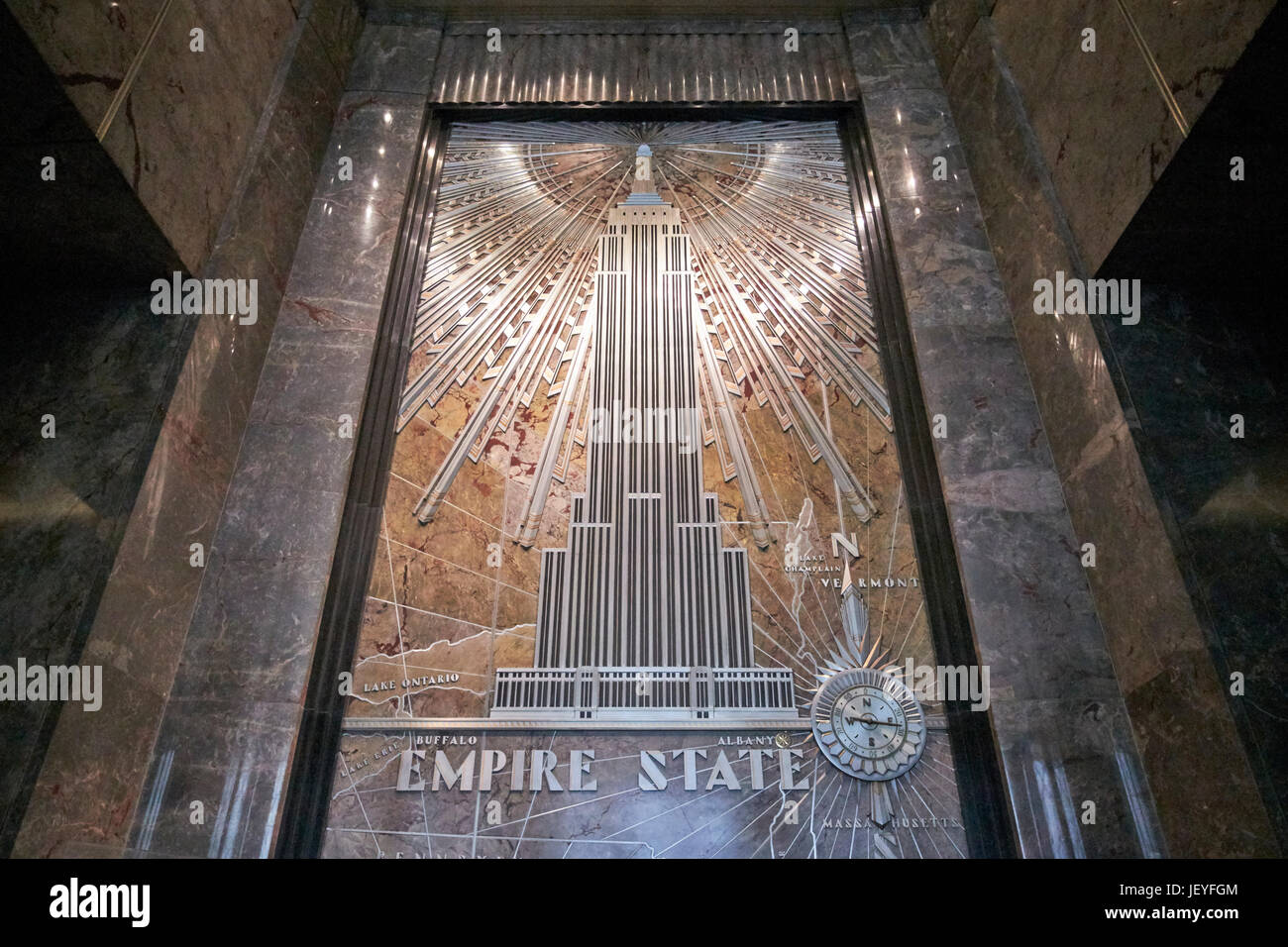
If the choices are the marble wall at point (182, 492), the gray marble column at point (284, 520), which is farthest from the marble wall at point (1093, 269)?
the marble wall at point (182, 492)

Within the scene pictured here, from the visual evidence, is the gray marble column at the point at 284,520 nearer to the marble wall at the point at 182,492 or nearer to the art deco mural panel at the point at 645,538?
the marble wall at the point at 182,492

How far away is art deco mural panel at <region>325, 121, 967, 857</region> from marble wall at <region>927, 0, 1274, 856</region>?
74 centimetres

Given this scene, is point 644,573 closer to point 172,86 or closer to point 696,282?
point 696,282

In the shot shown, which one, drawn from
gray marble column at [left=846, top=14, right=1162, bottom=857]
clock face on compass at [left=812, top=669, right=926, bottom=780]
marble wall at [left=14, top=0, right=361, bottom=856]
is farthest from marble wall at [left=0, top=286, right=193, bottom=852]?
gray marble column at [left=846, top=14, right=1162, bottom=857]

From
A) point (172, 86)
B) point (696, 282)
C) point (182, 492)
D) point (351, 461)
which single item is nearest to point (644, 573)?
point (351, 461)

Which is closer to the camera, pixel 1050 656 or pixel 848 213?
pixel 1050 656

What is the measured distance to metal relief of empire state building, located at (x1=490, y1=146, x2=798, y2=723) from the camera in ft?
12.5

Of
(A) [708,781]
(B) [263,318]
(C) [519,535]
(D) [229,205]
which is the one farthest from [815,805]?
(D) [229,205]

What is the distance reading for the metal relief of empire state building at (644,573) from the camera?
3.82 m

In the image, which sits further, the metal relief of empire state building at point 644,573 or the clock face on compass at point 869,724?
the metal relief of empire state building at point 644,573

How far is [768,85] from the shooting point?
569 centimetres

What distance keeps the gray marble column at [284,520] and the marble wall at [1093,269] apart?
3.21 m

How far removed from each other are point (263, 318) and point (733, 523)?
8.15ft

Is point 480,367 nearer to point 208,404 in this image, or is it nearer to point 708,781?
point 208,404
